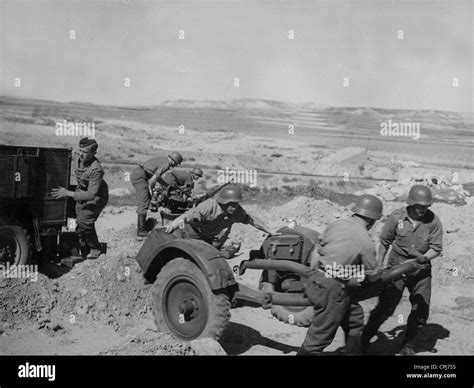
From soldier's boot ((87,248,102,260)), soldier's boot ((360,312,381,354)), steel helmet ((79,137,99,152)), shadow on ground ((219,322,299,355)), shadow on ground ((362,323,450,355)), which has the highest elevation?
steel helmet ((79,137,99,152))

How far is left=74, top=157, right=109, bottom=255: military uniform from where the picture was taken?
855 centimetres

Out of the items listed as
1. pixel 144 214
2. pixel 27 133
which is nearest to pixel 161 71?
pixel 27 133

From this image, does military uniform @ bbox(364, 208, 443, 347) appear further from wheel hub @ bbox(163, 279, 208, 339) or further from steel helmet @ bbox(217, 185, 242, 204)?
wheel hub @ bbox(163, 279, 208, 339)

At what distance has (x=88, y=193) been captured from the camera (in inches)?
335

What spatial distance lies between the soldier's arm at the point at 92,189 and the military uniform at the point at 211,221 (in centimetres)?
198

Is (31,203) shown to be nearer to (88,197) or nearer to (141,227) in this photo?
(88,197)

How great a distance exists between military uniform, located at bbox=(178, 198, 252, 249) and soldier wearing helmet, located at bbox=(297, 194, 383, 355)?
1485 millimetres

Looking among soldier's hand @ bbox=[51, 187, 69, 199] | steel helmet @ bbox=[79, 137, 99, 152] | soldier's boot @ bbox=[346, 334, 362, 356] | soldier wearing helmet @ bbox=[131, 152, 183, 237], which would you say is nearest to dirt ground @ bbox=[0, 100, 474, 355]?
soldier wearing helmet @ bbox=[131, 152, 183, 237]

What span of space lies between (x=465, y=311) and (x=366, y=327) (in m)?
2.47

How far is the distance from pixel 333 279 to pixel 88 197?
4.10 m

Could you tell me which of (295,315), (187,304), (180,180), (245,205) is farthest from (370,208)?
(245,205)

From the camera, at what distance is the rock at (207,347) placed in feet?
19.7

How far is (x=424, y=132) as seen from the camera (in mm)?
31406
